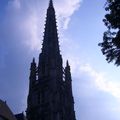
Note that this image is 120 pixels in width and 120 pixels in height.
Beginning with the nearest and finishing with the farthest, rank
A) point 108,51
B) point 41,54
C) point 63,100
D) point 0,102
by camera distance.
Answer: point 108,51 < point 0,102 < point 63,100 < point 41,54

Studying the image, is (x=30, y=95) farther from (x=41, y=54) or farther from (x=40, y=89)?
(x=41, y=54)

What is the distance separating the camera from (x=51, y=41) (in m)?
58.4

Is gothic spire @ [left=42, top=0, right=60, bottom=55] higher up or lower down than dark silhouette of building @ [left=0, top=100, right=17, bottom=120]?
higher up

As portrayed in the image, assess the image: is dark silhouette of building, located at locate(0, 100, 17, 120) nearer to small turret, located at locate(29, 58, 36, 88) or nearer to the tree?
small turret, located at locate(29, 58, 36, 88)

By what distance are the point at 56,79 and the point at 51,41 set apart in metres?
7.95

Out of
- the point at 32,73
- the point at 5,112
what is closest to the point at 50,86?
the point at 32,73

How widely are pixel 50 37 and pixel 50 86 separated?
32.9ft

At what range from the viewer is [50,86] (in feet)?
171

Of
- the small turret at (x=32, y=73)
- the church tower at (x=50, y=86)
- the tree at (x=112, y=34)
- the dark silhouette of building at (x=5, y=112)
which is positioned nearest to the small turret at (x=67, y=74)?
the church tower at (x=50, y=86)

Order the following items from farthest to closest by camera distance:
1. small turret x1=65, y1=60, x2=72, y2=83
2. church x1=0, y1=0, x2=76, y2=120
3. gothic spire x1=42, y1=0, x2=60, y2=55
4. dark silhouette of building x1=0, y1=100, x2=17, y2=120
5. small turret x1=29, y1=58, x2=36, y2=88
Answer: gothic spire x1=42, y1=0, x2=60, y2=55
small turret x1=65, y1=60, x2=72, y2=83
small turret x1=29, y1=58, x2=36, y2=88
church x1=0, y1=0, x2=76, y2=120
dark silhouette of building x1=0, y1=100, x2=17, y2=120

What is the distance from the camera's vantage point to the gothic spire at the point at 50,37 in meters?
57.8

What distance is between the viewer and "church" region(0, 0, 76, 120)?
5028 centimetres

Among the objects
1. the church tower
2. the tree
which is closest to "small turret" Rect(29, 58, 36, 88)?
the church tower

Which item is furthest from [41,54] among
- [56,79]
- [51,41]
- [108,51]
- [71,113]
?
[108,51]
